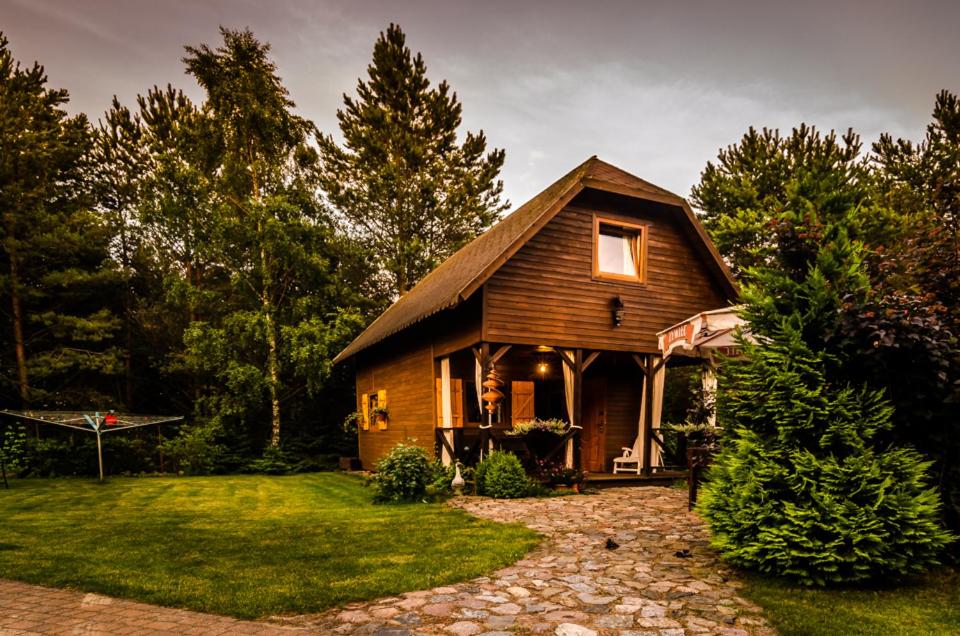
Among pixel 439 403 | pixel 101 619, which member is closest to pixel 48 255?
pixel 439 403

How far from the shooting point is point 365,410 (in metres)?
16.5

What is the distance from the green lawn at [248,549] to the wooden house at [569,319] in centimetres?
343

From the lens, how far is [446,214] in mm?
23203

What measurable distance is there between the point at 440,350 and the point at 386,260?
11.7 m

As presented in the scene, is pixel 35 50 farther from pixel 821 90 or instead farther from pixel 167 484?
pixel 821 90

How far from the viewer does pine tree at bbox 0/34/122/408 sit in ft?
52.6

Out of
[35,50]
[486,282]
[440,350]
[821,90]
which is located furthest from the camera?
[35,50]

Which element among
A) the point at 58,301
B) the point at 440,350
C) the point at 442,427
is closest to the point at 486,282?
the point at 440,350

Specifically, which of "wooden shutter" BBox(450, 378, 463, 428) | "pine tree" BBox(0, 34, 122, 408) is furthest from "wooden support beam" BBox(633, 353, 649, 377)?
"pine tree" BBox(0, 34, 122, 408)

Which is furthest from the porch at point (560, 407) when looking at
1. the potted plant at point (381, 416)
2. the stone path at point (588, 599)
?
the stone path at point (588, 599)

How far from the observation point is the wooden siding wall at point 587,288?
10203 millimetres

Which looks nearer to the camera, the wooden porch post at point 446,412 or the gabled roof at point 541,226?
the gabled roof at point 541,226

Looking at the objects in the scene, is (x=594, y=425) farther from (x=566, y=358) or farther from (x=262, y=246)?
(x=262, y=246)

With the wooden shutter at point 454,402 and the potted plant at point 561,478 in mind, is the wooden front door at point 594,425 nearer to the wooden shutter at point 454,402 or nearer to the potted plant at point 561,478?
the potted plant at point 561,478
